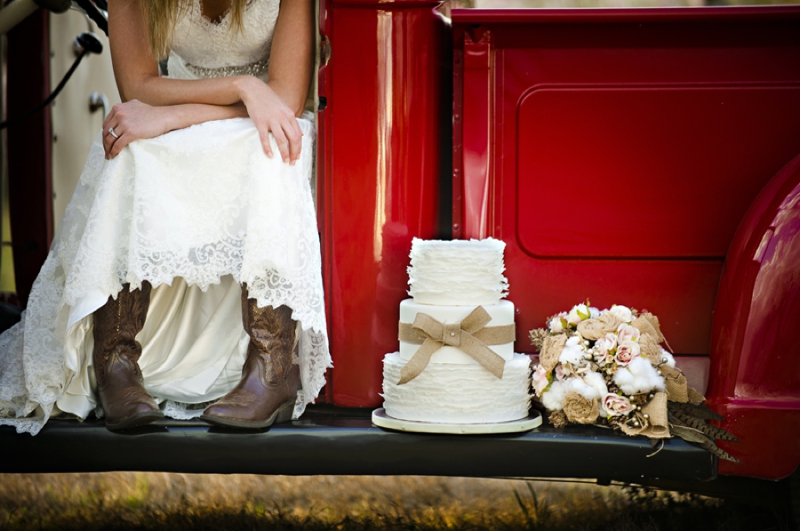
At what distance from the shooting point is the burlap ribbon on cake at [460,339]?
5.39 feet

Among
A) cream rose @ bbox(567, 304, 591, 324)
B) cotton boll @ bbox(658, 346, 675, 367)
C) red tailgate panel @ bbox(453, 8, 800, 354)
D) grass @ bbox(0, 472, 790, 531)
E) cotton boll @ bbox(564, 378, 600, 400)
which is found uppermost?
red tailgate panel @ bbox(453, 8, 800, 354)

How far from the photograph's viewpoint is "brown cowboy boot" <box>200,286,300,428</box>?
172 cm

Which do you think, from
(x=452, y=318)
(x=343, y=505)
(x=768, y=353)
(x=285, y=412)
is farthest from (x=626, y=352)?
(x=343, y=505)

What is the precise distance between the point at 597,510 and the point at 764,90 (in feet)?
4.21

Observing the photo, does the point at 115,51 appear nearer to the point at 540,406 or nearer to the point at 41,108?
the point at 41,108

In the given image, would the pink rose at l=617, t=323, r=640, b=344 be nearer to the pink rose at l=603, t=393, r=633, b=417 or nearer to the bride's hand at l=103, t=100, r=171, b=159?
the pink rose at l=603, t=393, r=633, b=417

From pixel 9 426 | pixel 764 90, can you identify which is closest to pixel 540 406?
pixel 764 90

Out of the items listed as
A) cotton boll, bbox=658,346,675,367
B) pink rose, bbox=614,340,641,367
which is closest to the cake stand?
pink rose, bbox=614,340,641,367

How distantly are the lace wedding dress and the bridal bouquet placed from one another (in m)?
0.56

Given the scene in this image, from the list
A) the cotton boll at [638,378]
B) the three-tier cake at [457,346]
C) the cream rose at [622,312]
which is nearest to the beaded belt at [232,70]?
the three-tier cake at [457,346]

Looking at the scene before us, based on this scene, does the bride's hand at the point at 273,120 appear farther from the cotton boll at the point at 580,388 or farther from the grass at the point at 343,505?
the grass at the point at 343,505

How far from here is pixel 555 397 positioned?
1727mm

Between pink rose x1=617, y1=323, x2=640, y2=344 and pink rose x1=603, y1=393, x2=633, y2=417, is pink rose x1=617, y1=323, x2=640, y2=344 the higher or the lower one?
the higher one

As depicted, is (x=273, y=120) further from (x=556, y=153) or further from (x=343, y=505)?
(x=343, y=505)
